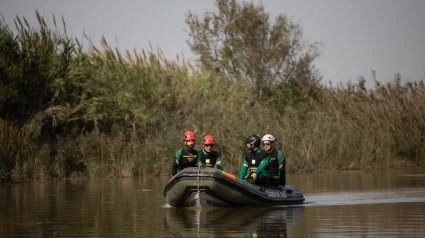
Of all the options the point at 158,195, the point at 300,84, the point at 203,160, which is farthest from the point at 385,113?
the point at 203,160

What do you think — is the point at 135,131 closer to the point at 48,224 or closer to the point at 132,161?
the point at 132,161

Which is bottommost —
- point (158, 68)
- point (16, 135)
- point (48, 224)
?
point (48, 224)

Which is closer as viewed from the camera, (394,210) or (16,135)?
(394,210)

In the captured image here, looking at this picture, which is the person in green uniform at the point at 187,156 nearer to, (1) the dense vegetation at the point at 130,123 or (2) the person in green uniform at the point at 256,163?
(2) the person in green uniform at the point at 256,163

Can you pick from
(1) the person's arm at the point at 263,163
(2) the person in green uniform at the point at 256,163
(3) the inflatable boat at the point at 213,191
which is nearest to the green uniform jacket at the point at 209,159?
(2) the person in green uniform at the point at 256,163

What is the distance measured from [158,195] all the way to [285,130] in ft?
32.5

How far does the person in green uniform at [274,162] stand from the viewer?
2170 centimetres

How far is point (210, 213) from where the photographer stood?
66.0 ft

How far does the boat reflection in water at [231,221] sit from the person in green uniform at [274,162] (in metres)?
0.86

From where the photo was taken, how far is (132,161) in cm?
3388

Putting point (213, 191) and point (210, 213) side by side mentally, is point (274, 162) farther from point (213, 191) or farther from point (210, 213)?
point (210, 213)

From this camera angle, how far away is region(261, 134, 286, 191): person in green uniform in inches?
854

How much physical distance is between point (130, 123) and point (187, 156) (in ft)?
46.0

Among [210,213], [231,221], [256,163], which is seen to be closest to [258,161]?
[256,163]
